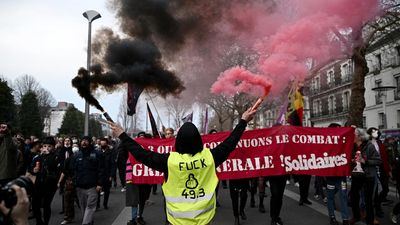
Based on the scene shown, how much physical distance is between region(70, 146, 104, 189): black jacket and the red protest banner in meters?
0.81

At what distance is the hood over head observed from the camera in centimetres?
322

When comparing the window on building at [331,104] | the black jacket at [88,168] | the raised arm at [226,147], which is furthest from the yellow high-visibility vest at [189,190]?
the window on building at [331,104]

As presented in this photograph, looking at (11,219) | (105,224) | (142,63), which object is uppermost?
(142,63)

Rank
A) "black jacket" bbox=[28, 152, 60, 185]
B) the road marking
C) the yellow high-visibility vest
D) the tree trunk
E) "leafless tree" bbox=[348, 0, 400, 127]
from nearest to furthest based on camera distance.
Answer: the yellow high-visibility vest, "black jacket" bbox=[28, 152, 60, 185], the road marking, "leafless tree" bbox=[348, 0, 400, 127], the tree trunk

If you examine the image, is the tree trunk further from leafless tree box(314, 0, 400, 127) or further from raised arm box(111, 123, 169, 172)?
raised arm box(111, 123, 169, 172)

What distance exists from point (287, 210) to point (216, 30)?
5.87 meters

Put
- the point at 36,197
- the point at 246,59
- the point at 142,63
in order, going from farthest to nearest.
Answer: the point at 246,59 → the point at 142,63 → the point at 36,197

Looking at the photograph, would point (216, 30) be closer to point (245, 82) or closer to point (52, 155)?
point (245, 82)

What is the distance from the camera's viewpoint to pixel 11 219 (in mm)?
1799

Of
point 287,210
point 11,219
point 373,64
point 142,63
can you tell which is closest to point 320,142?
point 287,210

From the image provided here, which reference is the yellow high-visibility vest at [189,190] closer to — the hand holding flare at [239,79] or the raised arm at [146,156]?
the raised arm at [146,156]

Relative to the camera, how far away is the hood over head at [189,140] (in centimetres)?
322

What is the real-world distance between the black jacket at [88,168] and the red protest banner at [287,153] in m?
0.81

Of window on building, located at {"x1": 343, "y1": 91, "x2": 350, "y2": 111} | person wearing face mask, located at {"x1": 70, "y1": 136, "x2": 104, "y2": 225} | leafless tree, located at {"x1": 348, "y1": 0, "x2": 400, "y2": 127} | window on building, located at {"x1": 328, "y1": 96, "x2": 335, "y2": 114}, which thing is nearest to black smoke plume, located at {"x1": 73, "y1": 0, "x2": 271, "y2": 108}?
person wearing face mask, located at {"x1": 70, "y1": 136, "x2": 104, "y2": 225}
